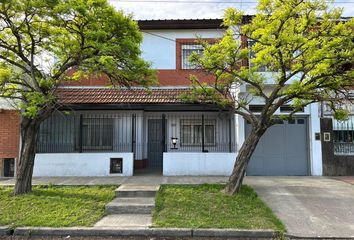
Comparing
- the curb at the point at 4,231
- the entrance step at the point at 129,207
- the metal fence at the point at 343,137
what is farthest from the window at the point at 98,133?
the metal fence at the point at 343,137

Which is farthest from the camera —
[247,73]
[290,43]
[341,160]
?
[341,160]

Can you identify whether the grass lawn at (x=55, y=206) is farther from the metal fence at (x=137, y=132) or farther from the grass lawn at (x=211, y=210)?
the metal fence at (x=137, y=132)

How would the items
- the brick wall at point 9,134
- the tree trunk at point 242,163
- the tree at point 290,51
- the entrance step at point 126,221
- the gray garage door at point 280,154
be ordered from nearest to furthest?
the entrance step at point 126,221 → the tree at point 290,51 → the tree trunk at point 242,163 → the brick wall at point 9,134 → the gray garage door at point 280,154

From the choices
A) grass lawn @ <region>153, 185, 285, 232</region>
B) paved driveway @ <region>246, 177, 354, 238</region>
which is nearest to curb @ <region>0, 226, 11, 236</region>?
grass lawn @ <region>153, 185, 285, 232</region>

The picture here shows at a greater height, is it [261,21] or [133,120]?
[261,21]

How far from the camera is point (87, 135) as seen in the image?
42.8 ft

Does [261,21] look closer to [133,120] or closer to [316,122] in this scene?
[316,122]

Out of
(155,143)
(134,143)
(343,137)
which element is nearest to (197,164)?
(155,143)

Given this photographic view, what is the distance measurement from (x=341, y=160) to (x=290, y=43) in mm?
7164

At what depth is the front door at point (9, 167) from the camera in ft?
38.7

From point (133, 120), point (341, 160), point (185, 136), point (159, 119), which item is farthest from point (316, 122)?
point (133, 120)

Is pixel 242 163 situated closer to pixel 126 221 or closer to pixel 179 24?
pixel 126 221

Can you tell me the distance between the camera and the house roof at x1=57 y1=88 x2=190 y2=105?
1176 cm

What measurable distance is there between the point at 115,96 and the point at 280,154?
7.43 meters
